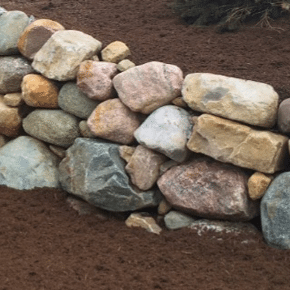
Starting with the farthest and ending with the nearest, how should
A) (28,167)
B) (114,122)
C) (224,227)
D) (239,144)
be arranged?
(28,167)
(114,122)
(224,227)
(239,144)

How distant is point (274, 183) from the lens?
3.36 meters

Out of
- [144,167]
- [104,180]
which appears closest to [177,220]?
[144,167]

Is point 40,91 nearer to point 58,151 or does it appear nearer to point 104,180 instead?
point 58,151

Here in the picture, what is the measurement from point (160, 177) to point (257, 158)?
0.65 metres

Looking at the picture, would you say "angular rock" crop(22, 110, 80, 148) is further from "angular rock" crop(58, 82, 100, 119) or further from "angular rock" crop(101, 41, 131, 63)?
"angular rock" crop(101, 41, 131, 63)

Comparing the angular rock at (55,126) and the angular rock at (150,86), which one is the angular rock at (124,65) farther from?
the angular rock at (55,126)

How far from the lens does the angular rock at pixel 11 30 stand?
4.36 m

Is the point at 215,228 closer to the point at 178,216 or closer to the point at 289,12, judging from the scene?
the point at 178,216

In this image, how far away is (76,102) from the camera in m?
4.05

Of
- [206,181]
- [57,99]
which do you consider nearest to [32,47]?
[57,99]

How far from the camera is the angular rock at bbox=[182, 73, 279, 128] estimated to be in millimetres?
3424

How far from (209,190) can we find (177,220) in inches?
11.5

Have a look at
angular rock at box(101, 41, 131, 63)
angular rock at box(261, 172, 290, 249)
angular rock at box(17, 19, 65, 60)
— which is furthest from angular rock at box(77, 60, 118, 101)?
angular rock at box(261, 172, 290, 249)

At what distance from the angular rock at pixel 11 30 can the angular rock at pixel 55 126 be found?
0.51 meters
